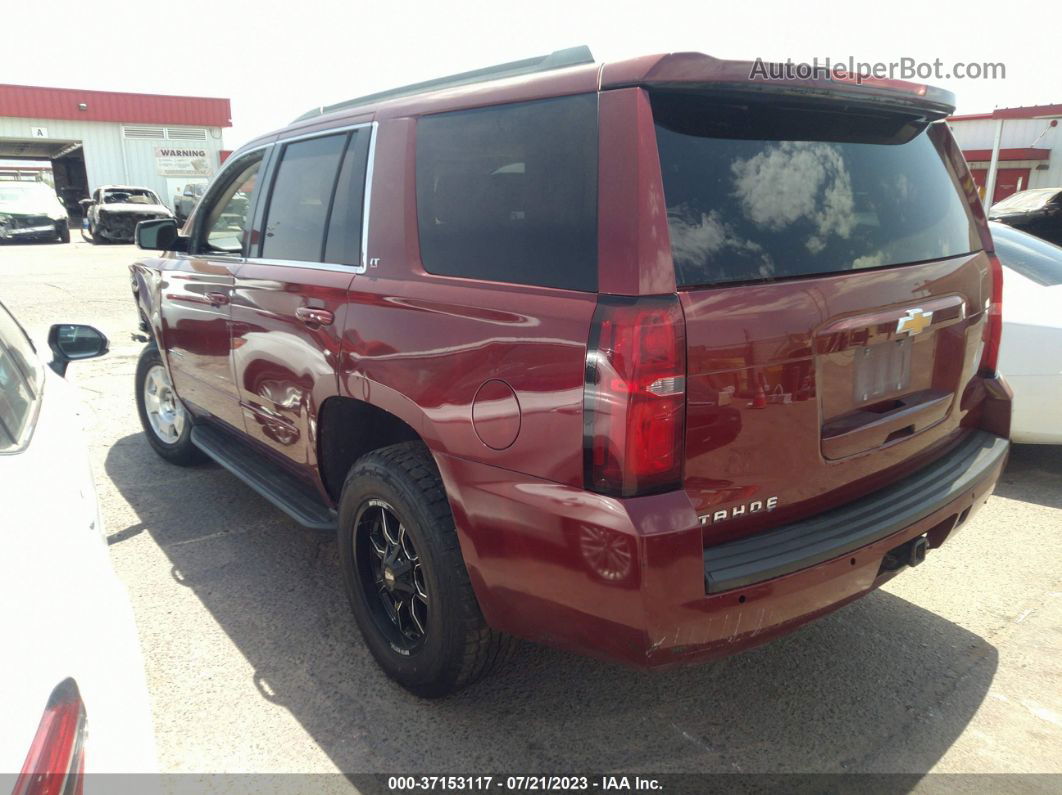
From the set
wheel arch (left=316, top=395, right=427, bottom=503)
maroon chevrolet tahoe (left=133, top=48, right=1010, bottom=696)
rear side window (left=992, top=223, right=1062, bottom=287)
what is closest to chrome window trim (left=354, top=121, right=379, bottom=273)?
maroon chevrolet tahoe (left=133, top=48, right=1010, bottom=696)

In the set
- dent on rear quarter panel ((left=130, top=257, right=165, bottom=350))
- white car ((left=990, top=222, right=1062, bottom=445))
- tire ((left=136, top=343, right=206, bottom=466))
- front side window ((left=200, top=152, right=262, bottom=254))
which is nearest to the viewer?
front side window ((left=200, top=152, right=262, bottom=254))

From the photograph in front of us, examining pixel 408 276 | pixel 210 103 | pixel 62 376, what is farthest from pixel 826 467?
pixel 210 103

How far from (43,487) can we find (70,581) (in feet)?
0.93

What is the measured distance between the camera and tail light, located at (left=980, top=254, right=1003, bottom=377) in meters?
2.90

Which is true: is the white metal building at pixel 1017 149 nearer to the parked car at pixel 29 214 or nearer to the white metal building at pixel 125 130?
the parked car at pixel 29 214

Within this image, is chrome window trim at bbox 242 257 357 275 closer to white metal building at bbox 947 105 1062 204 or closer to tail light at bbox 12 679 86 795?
tail light at bbox 12 679 86 795

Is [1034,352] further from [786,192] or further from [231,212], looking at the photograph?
[231,212]

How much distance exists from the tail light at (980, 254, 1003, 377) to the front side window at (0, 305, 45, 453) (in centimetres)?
307

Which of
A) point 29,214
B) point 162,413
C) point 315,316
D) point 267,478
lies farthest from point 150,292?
point 29,214

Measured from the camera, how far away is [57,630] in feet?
3.96

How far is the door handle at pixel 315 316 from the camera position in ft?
9.38

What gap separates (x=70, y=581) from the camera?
4.47ft

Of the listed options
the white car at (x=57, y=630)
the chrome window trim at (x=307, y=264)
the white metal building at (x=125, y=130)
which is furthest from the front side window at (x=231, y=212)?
the white metal building at (x=125, y=130)

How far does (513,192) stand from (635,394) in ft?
2.56
